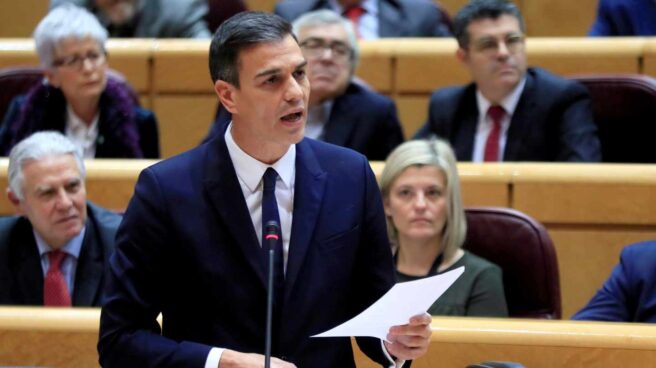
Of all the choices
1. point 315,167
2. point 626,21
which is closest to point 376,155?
point 626,21

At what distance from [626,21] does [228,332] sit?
185 centimetres

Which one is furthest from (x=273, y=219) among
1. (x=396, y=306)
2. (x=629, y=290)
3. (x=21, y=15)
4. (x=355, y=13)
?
(x=21, y=15)

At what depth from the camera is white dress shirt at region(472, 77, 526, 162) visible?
2.25m

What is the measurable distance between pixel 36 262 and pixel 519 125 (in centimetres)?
93

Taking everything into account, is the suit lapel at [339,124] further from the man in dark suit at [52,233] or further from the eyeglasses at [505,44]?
the man in dark suit at [52,233]

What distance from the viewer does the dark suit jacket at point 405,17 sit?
2734 mm

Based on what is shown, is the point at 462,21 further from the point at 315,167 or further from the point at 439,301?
the point at 315,167

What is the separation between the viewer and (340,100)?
2.28 m

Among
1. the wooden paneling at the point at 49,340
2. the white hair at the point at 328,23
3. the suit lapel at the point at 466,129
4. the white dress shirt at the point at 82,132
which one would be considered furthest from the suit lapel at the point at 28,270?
the suit lapel at the point at 466,129

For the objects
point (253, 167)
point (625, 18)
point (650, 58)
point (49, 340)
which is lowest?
point (49, 340)

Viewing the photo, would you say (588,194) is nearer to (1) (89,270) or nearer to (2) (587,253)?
(2) (587,253)

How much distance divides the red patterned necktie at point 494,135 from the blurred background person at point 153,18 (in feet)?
2.68

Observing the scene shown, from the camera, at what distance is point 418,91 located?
2.55m

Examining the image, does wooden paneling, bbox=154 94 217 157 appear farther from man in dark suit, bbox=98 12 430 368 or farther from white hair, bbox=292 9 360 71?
man in dark suit, bbox=98 12 430 368
